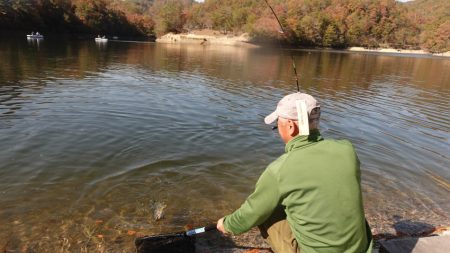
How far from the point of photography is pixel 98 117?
14906mm

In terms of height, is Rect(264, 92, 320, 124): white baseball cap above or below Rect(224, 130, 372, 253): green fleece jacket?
above

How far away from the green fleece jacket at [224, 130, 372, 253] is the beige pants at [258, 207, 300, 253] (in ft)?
1.73

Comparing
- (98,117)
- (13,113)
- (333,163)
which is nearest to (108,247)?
(333,163)

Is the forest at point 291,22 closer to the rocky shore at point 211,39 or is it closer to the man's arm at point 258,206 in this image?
the rocky shore at point 211,39

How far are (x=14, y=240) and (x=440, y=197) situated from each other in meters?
9.76

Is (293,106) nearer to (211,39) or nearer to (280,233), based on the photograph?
(280,233)

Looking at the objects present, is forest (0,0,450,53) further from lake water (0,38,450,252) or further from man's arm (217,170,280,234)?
man's arm (217,170,280,234)

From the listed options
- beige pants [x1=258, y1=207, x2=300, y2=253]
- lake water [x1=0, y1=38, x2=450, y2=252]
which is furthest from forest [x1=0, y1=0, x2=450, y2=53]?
beige pants [x1=258, y1=207, x2=300, y2=253]

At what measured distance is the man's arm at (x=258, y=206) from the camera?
3738 millimetres

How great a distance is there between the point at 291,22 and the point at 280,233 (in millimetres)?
160755

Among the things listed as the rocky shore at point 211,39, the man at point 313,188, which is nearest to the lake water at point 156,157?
the man at point 313,188

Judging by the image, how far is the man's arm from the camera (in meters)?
3.74

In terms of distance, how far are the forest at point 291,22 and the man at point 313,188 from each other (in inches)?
4892

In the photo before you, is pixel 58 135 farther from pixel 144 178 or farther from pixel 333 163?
pixel 333 163
